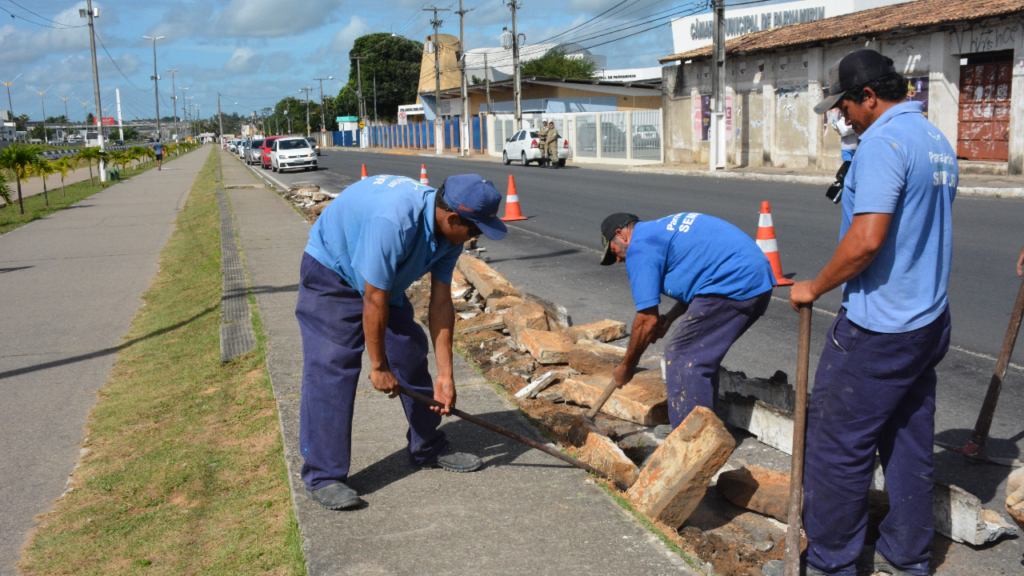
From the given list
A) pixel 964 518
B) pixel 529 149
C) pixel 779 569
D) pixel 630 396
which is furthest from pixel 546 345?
pixel 529 149

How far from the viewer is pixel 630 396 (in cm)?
453

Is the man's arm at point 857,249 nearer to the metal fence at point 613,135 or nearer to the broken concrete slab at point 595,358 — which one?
the broken concrete slab at point 595,358

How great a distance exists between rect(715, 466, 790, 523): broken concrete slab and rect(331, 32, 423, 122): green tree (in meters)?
89.7

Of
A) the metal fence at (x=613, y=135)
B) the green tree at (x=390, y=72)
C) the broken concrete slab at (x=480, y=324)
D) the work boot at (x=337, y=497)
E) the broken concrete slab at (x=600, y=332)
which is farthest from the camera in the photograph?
the green tree at (x=390, y=72)

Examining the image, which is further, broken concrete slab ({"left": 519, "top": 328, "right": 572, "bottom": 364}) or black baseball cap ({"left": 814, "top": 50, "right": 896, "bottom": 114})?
broken concrete slab ({"left": 519, "top": 328, "right": 572, "bottom": 364})

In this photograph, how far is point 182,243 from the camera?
13305 mm

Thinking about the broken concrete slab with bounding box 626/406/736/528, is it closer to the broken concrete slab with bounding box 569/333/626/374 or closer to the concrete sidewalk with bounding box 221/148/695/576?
the concrete sidewalk with bounding box 221/148/695/576

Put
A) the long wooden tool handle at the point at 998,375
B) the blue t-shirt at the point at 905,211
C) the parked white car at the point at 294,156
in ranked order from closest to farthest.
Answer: the blue t-shirt at the point at 905,211 < the long wooden tool handle at the point at 998,375 < the parked white car at the point at 294,156

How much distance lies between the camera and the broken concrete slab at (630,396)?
4402 millimetres

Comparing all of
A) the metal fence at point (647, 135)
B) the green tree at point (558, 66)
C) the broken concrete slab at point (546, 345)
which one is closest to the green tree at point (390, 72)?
the green tree at point (558, 66)

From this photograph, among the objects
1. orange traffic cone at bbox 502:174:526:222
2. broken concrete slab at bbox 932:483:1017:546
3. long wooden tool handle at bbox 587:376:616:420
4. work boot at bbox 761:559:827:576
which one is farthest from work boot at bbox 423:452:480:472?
orange traffic cone at bbox 502:174:526:222

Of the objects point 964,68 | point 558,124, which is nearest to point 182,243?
point 964,68

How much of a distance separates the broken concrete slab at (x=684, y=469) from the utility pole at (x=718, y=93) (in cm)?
2294

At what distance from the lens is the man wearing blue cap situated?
3.06m
